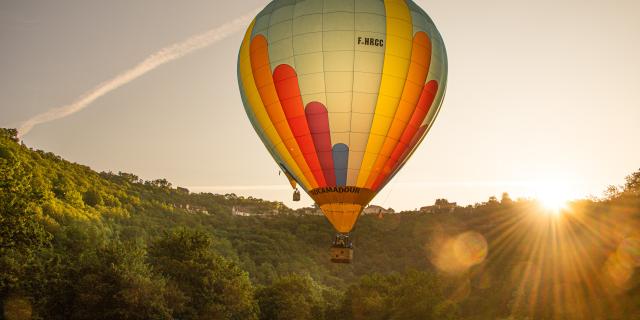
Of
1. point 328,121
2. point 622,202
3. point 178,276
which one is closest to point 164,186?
point 178,276

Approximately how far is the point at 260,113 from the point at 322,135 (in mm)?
3746

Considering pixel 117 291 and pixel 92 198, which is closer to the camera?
pixel 117 291

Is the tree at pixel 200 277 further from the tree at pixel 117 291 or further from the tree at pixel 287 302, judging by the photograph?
the tree at pixel 287 302

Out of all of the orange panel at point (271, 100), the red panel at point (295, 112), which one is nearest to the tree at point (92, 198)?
the orange panel at point (271, 100)

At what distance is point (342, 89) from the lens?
28.2 m

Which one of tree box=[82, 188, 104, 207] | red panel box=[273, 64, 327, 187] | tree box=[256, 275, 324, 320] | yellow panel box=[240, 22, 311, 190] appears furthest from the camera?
tree box=[82, 188, 104, 207]

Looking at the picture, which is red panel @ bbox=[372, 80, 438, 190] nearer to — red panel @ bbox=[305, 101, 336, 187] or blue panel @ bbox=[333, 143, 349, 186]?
blue panel @ bbox=[333, 143, 349, 186]

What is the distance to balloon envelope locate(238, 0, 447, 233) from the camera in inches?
1111

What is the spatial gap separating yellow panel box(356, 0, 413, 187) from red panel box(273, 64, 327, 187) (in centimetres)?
225

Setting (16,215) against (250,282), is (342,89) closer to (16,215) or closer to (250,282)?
(16,215)

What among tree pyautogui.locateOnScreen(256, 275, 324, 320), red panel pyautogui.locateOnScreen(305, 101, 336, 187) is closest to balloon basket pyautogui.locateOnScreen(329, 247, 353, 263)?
red panel pyautogui.locateOnScreen(305, 101, 336, 187)

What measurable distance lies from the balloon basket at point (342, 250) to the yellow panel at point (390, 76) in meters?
2.66

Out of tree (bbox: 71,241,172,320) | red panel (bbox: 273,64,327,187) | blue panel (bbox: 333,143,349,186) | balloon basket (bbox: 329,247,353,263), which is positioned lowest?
tree (bbox: 71,241,172,320)

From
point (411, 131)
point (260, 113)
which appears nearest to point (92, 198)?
point (260, 113)
